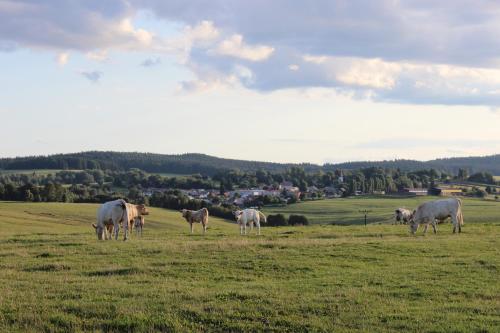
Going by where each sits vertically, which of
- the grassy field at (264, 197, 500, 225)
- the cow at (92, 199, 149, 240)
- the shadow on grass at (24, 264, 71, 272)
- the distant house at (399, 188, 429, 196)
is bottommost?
the grassy field at (264, 197, 500, 225)

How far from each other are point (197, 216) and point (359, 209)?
7959 centimetres

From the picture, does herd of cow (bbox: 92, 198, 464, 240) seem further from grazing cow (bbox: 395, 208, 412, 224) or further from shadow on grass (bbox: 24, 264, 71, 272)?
grazing cow (bbox: 395, 208, 412, 224)

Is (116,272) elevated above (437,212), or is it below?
below

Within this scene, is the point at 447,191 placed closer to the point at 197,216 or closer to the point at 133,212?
the point at 197,216

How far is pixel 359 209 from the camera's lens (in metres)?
118

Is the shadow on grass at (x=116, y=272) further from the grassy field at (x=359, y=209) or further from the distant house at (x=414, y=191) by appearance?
the distant house at (x=414, y=191)

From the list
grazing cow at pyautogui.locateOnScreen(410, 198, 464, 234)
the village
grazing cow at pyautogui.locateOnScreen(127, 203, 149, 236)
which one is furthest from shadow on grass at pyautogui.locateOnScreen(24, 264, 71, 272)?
the village

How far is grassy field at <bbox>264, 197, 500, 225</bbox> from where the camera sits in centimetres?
9149

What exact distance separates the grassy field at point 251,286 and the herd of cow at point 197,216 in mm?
4248

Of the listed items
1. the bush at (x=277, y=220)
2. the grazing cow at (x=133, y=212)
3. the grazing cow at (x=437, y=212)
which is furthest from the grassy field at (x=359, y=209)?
the grazing cow at (x=133, y=212)

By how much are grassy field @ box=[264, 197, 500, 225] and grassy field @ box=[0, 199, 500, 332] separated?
61.3m

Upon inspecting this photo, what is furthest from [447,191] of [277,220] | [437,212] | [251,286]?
[251,286]

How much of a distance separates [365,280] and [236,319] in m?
5.99

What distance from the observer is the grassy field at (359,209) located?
300 feet
